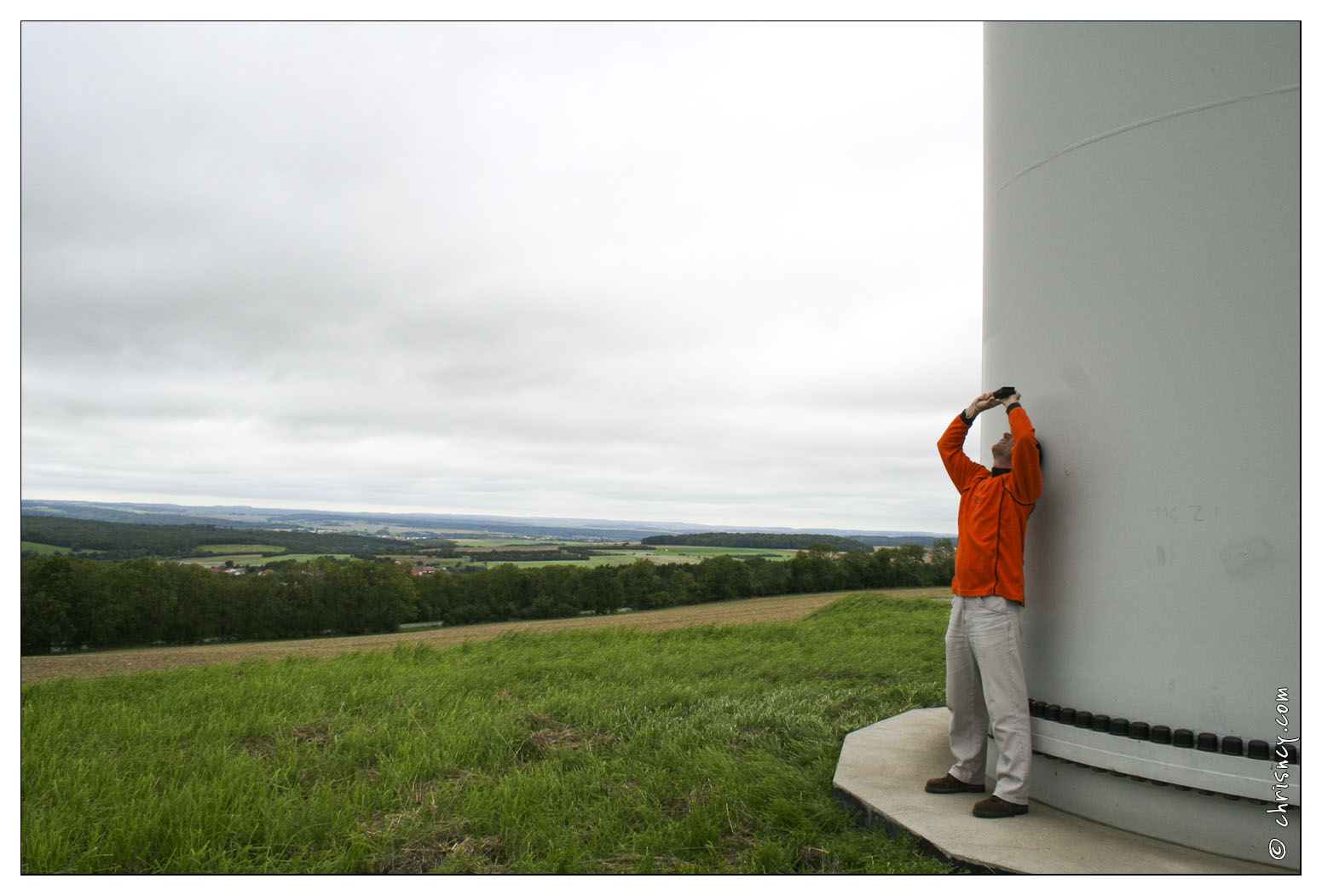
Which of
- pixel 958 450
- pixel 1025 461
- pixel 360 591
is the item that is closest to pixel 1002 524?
pixel 1025 461

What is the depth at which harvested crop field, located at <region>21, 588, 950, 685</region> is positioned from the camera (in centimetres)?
1380

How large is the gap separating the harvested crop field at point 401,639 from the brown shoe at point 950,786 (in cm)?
859

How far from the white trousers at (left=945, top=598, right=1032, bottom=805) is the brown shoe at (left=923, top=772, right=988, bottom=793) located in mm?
28

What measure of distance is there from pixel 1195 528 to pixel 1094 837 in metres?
1.51

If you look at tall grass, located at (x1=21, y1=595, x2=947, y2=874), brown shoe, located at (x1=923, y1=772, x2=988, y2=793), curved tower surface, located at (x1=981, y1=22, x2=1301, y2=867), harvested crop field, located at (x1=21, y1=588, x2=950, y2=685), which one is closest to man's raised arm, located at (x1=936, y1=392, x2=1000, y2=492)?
curved tower surface, located at (x1=981, y1=22, x2=1301, y2=867)

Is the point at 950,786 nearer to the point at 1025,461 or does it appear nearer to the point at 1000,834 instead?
the point at 1000,834

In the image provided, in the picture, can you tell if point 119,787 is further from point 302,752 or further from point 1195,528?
point 1195,528

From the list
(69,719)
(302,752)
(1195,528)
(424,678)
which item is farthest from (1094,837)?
(69,719)

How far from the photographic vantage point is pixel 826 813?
12.5ft

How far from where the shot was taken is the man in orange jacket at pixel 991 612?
362 cm

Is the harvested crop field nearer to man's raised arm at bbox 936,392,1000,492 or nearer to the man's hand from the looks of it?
man's raised arm at bbox 936,392,1000,492

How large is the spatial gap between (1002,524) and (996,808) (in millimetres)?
1414

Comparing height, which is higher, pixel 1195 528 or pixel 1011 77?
pixel 1011 77

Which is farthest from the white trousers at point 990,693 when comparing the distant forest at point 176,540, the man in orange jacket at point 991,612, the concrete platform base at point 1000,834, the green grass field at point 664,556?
the green grass field at point 664,556
